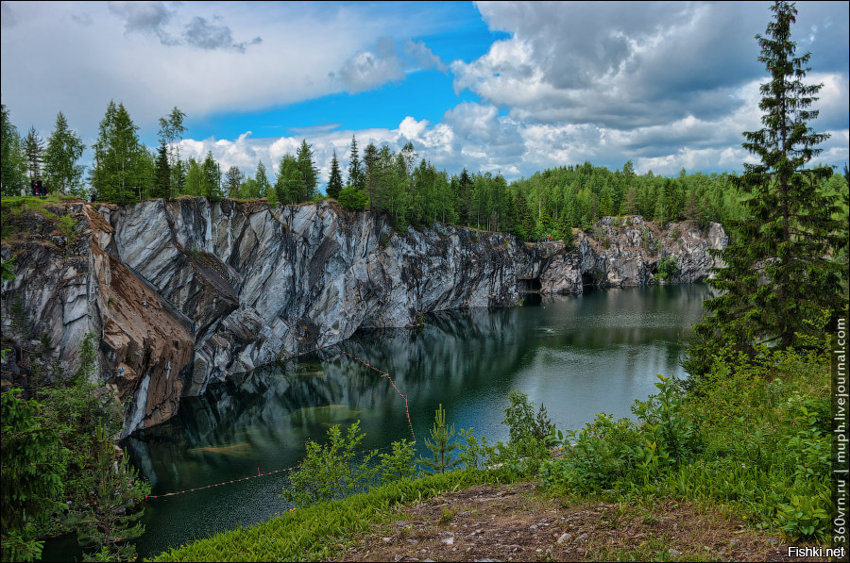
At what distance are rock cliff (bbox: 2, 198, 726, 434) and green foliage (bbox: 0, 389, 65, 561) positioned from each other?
3.81 m

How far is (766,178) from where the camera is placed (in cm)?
1691

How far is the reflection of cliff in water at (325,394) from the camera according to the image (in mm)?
34625

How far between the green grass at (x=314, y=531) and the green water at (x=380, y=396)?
1614 centimetres

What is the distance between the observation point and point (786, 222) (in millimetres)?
16500

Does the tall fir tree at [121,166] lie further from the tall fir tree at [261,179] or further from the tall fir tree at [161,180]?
the tall fir tree at [261,179]

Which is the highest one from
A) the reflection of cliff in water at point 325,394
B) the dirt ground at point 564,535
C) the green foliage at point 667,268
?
the green foliage at point 667,268

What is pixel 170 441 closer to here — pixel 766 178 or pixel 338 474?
pixel 338 474

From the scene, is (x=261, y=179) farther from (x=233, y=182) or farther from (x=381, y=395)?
(x=381, y=395)

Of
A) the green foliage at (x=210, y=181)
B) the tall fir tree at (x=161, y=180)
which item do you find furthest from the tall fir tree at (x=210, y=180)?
the tall fir tree at (x=161, y=180)

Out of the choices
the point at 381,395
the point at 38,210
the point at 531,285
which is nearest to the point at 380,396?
the point at 381,395

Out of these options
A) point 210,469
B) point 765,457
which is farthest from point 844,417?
point 210,469

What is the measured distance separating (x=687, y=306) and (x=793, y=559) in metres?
87.4

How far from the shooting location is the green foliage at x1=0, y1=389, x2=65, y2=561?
867cm

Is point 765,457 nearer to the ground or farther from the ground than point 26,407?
nearer to the ground
